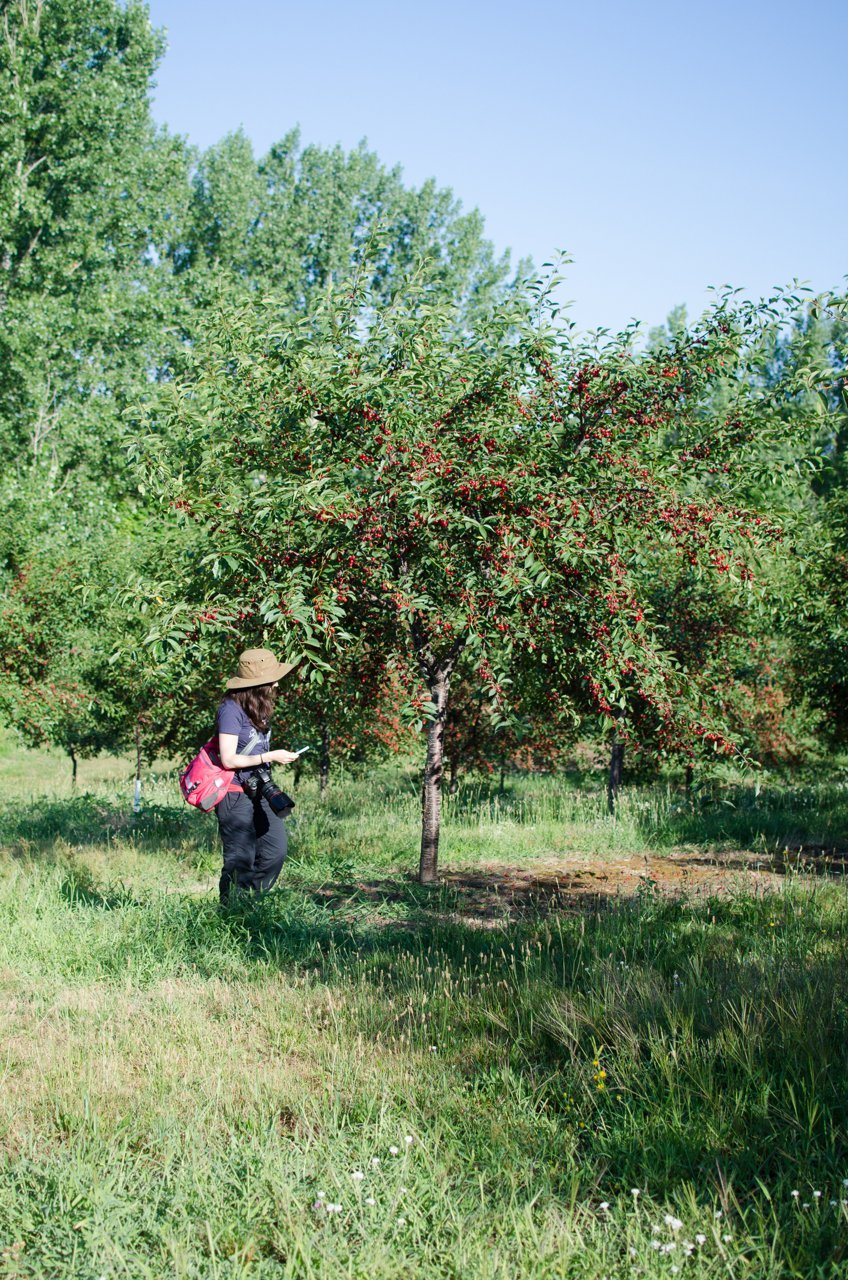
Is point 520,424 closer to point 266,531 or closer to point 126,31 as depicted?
point 266,531

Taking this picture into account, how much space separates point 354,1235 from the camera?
2.79m

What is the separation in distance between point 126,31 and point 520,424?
24.3 metres

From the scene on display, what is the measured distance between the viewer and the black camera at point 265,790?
19.2 ft

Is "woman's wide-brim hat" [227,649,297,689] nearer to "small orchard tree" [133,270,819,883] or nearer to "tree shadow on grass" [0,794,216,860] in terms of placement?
"small orchard tree" [133,270,819,883]

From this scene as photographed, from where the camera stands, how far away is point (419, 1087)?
357 cm

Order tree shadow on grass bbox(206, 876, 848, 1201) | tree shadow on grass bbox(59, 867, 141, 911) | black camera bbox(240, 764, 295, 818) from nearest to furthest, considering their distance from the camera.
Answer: tree shadow on grass bbox(206, 876, 848, 1201) → black camera bbox(240, 764, 295, 818) → tree shadow on grass bbox(59, 867, 141, 911)

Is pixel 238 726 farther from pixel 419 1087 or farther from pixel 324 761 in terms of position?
pixel 324 761

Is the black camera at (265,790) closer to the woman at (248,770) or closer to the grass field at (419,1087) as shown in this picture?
the woman at (248,770)

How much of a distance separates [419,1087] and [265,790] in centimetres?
260

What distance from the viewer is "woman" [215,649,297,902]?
19.5 feet

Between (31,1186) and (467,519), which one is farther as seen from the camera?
(467,519)

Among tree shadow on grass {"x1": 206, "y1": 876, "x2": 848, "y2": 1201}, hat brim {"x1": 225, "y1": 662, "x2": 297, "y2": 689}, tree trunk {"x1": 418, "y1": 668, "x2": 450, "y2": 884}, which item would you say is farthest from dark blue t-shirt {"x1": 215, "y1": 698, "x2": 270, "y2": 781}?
tree trunk {"x1": 418, "y1": 668, "x2": 450, "y2": 884}

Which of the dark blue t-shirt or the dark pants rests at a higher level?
the dark blue t-shirt

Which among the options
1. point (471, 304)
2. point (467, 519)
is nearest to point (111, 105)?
point (471, 304)
